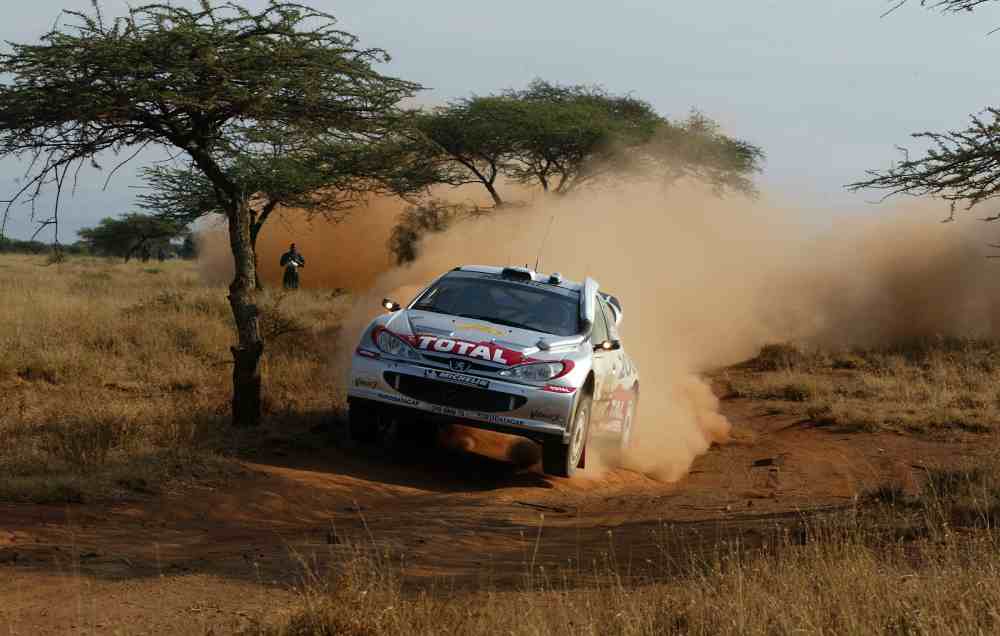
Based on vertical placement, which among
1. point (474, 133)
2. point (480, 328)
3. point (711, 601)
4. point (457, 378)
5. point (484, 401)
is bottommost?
point (711, 601)

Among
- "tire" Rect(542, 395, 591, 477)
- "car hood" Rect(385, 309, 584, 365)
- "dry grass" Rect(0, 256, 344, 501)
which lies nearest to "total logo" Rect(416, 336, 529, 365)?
"car hood" Rect(385, 309, 584, 365)

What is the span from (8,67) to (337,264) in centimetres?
2866

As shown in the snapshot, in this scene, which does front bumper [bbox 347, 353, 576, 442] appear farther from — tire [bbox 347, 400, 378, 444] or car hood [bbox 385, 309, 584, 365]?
tire [bbox 347, 400, 378, 444]

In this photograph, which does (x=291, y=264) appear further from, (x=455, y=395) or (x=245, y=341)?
(x=455, y=395)

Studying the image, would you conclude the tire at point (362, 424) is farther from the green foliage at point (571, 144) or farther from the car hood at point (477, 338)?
the green foliage at point (571, 144)

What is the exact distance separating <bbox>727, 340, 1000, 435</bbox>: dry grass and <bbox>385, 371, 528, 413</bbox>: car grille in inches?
264

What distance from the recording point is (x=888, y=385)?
17.7 meters

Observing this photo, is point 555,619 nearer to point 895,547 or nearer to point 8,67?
point 895,547

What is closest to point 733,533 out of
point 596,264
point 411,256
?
point 596,264

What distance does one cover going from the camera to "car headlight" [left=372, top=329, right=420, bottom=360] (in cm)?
962

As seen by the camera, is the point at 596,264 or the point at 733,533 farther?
the point at 596,264

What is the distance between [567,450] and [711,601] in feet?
14.4

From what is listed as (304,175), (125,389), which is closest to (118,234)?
(304,175)

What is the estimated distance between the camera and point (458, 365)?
946 centimetres
